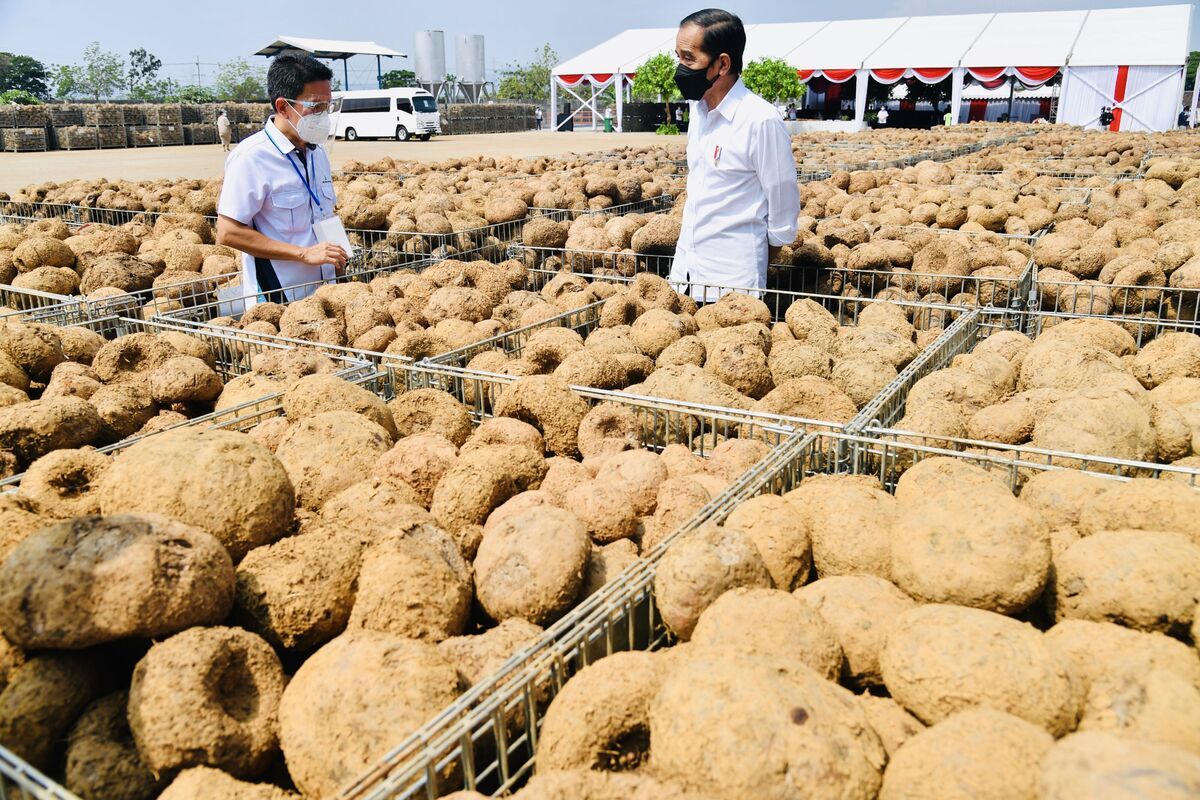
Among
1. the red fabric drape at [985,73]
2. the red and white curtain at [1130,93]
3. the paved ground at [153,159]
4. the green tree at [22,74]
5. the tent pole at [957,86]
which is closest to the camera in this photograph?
the paved ground at [153,159]

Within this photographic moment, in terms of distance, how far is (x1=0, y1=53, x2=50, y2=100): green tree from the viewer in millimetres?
62000

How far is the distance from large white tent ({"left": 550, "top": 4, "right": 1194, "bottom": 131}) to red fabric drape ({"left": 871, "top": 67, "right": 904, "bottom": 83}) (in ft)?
0.14

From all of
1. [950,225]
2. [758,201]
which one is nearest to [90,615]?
[758,201]

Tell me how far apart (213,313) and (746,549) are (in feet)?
15.9

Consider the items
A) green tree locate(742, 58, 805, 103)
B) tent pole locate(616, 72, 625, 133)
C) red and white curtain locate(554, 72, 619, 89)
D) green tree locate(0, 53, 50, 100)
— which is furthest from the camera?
green tree locate(0, 53, 50, 100)

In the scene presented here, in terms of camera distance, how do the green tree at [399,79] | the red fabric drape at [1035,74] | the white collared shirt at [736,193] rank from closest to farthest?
the white collared shirt at [736,193] → the red fabric drape at [1035,74] → the green tree at [399,79]

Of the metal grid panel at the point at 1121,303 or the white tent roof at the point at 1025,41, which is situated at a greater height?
the white tent roof at the point at 1025,41

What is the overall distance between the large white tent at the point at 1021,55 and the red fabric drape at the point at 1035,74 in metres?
0.04

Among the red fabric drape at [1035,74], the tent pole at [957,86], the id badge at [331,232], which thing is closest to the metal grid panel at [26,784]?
the id badge at [331,232]

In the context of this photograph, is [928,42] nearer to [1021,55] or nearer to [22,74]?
[1021,55]

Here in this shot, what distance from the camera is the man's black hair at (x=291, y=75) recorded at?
5289 mm

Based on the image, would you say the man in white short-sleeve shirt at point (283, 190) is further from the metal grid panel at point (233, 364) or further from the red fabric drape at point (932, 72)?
the red fabric drape at point (932, 72)

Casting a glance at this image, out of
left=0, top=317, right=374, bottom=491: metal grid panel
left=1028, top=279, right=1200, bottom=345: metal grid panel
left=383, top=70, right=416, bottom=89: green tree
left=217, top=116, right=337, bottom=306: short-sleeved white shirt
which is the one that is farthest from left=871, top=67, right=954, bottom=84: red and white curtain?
left=383, top=70, right=416, bottom=89: green tree

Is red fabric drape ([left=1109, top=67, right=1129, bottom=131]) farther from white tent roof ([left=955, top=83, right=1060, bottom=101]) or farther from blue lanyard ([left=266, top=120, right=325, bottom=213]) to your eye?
blue lanyard ([left=266, top=120, right=325, bottom=213])
